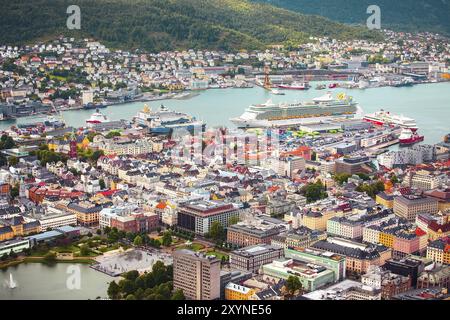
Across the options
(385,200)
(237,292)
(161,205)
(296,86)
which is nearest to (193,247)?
(161,205)

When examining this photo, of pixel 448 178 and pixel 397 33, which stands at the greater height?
pixel 397 33

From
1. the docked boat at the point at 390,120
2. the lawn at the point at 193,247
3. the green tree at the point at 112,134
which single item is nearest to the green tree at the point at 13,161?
the green tree at the point at 112,134

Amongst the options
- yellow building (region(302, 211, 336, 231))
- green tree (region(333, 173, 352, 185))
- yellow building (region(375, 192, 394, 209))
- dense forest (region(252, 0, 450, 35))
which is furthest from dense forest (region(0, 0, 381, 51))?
yellow building (region(302, 211, 336, 231))

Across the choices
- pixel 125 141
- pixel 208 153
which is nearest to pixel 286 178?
pixel 208 153

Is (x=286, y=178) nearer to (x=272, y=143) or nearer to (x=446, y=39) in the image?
(x=272, y=143)

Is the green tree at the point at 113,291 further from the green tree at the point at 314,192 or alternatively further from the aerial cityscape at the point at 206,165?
the green tree at the point at 314,192

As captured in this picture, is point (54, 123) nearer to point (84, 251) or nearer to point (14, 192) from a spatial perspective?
point (14, 192)

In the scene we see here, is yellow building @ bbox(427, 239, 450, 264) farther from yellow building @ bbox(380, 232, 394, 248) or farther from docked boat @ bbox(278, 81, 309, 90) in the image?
docked boat @ bbox(278, 81, 309, 90)
